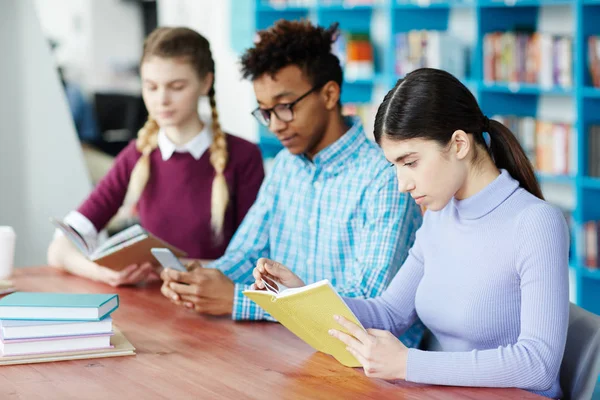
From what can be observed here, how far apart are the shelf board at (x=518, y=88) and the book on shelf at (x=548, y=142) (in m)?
0.13

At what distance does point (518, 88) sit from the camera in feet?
13.6

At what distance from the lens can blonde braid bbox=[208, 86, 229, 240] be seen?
271 centimetres

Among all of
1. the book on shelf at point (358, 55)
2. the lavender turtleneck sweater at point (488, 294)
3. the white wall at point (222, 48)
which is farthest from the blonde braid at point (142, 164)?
the white wall at point (222, 48)

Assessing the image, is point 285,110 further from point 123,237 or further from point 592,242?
point 592,242

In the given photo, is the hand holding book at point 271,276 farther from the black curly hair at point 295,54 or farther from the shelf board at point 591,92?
the shelf board at point 591,92

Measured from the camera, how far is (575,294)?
4.06m

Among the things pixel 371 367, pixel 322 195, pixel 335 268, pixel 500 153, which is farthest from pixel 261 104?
pixel 371 367

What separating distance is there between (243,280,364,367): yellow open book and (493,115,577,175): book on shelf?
2.58 meters

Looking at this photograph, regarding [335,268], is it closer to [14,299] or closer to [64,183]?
[14,299]

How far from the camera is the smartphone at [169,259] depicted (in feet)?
6.81

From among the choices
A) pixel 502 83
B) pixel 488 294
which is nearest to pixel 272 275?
pixel 488 294

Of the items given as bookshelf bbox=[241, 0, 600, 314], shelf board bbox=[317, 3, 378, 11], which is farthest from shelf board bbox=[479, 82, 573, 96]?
shelf board bbox=[317, 3, 378, 11]

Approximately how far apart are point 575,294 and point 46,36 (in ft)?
10.7

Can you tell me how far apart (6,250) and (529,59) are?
9.03 ft
